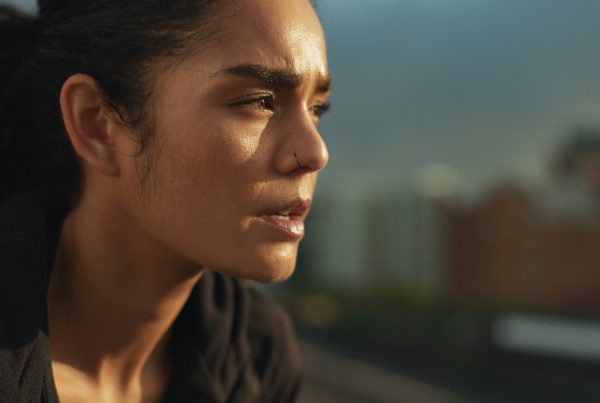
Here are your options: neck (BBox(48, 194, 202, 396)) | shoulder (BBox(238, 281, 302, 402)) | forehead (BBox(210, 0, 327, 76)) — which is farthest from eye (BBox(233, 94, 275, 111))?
shoulder (BBox(238, 281, 302, 402))

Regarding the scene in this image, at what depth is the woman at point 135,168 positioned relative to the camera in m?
2.57

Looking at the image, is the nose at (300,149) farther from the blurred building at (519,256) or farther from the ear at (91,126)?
the blurred building at (519,256)

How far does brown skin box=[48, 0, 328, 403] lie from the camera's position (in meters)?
2.58

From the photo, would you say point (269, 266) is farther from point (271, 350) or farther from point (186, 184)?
point (271, 350)

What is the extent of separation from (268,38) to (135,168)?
2.00 ft

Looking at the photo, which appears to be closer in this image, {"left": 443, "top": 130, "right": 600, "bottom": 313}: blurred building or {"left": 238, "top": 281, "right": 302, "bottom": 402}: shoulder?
{"left": 238, "top": 281, "right": 302, "bottom": 402}: shoulder

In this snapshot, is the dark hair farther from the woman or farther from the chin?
the chin

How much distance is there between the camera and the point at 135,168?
2686 millimetres

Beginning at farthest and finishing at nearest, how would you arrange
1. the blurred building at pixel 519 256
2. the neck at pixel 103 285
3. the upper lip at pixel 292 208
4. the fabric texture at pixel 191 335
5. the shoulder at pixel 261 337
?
1. the blurred building at pixel 519 256
2. the shoulder at pixel 261 337
3. the neck at pixel 103 285
4. the upper lip at pixel 292 208
5. the fabric texture at pixel 191 335

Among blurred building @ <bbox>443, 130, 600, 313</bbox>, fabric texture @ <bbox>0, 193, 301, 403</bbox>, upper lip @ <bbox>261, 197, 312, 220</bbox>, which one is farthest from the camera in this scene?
blurred building @ <bbox>443, 130, 600, 313</bbox>

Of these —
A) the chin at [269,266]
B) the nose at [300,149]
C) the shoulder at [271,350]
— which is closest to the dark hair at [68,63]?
the nose at [300,149]

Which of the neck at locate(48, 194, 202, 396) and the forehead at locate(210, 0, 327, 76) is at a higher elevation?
the forehead at locate(210, 0, 327, 76)

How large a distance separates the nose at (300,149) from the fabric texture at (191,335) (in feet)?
2.78

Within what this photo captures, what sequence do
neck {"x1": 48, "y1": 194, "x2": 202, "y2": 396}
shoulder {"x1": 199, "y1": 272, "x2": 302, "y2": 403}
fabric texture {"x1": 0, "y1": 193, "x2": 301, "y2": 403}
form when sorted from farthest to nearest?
shoulder {"x1": 199, "y1": 272, "x2": 302, "y2": 403} < neck {"x1": 48, "y1": 194, "x2": 202, "y2": 396} < fabric texture {"x1": 0, "y1": 193, "x2": 301, "y2": 403}
